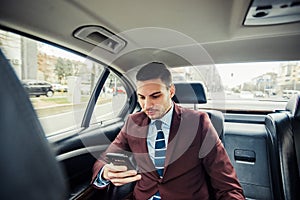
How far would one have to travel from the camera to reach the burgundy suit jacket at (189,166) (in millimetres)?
1158

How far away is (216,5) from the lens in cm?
109

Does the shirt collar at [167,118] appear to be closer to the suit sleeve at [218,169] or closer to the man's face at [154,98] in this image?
the man's face at [154,98]

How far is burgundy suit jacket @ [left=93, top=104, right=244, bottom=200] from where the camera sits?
116 centimetres

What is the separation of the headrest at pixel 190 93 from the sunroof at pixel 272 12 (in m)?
0.60

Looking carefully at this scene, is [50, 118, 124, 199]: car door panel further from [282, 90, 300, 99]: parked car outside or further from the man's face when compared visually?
[282, 90, 300, 99]: parked car outside

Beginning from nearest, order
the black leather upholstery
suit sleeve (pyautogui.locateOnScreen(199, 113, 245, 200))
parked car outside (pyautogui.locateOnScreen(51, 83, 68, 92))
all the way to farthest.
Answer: the black leather upholstery < suit sleeve (pyautogui.locateOnScreen(199, 113, 245, 200)) < parked car outside (pyautogui.locateOnScreen(51, 83, 68, 92))

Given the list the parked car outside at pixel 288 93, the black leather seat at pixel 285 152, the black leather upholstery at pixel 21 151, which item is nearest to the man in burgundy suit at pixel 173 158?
the black leather seat at pixel 285 152

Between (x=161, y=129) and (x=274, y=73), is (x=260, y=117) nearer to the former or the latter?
(x=274, y=73)

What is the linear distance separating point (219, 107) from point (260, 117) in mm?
522

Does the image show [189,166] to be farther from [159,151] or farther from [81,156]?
[81,156]

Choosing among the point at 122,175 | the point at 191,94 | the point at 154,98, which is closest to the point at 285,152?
the point at 191,94

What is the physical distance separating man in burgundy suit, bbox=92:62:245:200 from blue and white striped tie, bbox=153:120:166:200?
0.02 meters

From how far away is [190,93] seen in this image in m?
1.76

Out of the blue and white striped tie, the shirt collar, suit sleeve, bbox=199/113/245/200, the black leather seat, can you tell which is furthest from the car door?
the black leather seat
